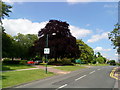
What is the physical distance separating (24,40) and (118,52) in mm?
61121

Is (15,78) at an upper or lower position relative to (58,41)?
lower

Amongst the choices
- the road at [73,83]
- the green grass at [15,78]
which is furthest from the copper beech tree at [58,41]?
the road at [73,83]

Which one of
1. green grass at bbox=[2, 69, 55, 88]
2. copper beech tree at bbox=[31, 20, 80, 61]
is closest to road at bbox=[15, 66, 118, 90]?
green grass at bbox=[2, 69, 55, 88]

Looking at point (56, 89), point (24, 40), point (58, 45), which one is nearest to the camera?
point (56, 89)

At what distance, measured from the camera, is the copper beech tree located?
45.4 meters

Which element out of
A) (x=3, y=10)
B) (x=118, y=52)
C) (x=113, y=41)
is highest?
(x=3, y=10)

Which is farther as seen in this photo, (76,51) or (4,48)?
(76,51)

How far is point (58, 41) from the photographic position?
1781 inches

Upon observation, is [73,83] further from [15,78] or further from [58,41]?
[58,41]

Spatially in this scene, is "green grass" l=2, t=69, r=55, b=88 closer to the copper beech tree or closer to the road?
the road

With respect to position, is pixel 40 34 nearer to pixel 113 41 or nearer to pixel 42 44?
pixel 42 44

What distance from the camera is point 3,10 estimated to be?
38688 mm

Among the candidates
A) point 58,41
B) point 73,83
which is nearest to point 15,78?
point 73,83

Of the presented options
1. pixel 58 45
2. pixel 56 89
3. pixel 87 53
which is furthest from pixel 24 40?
pixel 56 89
